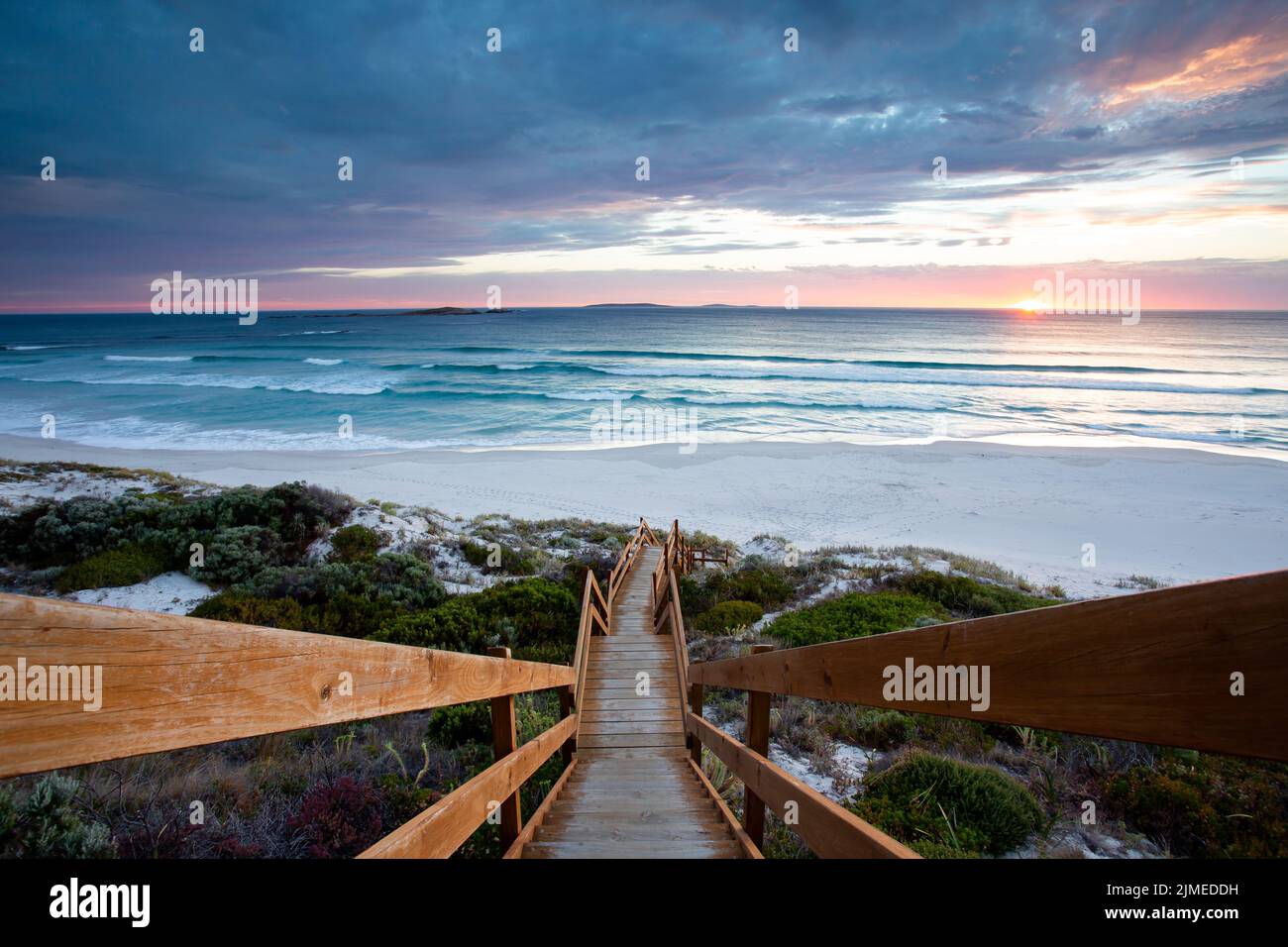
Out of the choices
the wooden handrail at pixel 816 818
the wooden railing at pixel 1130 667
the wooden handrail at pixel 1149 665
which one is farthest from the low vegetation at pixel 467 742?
the wooden handrail at pixel 1149 665

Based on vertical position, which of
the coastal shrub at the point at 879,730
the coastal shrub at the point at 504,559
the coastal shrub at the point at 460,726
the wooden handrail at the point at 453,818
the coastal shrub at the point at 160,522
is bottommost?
the coastal shrub at the point at 879,730

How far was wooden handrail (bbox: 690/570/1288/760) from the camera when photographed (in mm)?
861

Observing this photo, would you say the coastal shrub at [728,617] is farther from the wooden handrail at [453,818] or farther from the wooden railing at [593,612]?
the wooden handrail at [453,818]

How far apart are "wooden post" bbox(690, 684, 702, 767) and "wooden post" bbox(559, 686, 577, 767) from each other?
1.05 m

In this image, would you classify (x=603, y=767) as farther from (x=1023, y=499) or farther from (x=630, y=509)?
(x=1023, y=499)

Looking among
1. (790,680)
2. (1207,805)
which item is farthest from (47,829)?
(1207,805)

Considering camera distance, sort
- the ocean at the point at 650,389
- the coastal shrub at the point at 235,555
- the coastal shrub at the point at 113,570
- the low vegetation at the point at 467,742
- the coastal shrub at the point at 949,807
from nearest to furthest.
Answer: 1. the low vegetation at the point at 467,742
2. the coastal shrub at the point at 949,807
3. the coastal shrub at the point at 113,570
4. the coastal shrub at the point at 235,555
5. the ocean at the point at 650,389

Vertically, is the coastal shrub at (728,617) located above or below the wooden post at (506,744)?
below

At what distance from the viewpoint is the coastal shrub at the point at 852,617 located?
8320 millimetres

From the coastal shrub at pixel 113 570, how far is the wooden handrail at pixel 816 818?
11654 mm

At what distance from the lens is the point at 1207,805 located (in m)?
4.45
